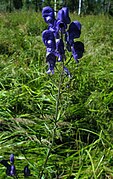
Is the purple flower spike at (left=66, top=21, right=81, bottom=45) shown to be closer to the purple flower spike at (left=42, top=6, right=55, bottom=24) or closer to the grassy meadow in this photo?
the purple flower spike at (left=42, top=6, right=55, bottom=24)

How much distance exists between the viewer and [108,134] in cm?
237

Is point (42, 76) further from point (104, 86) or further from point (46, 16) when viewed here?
point (46, 16)

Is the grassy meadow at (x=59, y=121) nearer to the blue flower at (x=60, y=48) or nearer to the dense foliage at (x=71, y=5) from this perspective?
the blue flower at (x=60, y=48)

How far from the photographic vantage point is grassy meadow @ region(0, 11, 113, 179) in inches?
80.0

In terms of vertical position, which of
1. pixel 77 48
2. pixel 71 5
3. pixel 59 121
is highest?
pixel 71 5

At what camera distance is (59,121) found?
2629mm

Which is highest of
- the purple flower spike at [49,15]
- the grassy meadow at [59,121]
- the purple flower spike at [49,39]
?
the purple flower spike at [49,15]

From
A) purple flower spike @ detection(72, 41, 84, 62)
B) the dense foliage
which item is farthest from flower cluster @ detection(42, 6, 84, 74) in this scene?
the dense foliage

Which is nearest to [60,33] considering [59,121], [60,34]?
[60,34]

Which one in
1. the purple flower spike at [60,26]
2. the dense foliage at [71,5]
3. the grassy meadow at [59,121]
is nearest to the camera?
the purple flower spike at [60,26]

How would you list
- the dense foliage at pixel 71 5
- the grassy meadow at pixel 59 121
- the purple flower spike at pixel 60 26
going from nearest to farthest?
1. the purple flower spike at pixel 60 26
2. the grassy meadow at pixel 59 121
3. the dense foliage at pixel 71 5

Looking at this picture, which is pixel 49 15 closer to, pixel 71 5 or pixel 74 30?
pixel 74 30

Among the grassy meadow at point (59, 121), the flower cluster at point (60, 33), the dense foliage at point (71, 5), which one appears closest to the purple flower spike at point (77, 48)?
the flower cluster at point (60, 33)

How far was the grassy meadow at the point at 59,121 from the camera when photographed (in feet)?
6.67
